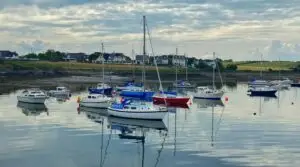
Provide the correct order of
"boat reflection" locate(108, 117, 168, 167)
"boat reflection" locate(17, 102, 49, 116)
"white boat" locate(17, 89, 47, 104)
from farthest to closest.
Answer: "white boat" locate(17, 89, 47, 104) → "boat reflection" locate(17, 102, 49, 116) → "boat reflection" locate(108, 117, 168, 167)

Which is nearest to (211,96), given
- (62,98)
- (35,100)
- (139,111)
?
(62,98)

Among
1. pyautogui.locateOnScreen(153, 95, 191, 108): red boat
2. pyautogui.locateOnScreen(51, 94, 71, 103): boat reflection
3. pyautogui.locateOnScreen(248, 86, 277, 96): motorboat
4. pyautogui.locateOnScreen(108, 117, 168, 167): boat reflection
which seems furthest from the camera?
pyautogui.locateOnScreen(248, 86, 277, 96): motorboat

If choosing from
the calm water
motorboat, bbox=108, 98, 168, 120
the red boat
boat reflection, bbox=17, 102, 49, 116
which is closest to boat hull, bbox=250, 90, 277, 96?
the red boat

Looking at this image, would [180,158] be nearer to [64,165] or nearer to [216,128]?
[64,165]

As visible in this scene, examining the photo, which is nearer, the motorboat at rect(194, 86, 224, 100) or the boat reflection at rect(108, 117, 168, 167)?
the boat reflection at rect(108, 117, 168, 167)

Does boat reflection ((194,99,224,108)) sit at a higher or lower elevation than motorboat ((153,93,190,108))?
lower

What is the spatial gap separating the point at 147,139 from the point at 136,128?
254 inches

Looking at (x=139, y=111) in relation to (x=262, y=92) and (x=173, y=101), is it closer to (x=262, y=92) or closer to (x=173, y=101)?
(x=173, y=101)

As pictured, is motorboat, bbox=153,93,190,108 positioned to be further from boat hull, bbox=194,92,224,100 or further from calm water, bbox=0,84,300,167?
boat hull, bbox=194,92,224,100

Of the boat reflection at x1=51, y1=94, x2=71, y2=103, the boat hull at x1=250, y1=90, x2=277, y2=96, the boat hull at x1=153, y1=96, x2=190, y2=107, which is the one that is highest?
the boat hull at x1=153, y1=96, x2=190, y2=107

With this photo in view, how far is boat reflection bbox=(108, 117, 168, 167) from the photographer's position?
146 ft

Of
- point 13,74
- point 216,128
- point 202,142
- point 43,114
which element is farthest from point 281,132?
point 13,74

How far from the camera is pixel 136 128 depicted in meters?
50.0

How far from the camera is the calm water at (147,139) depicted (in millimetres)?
34375
